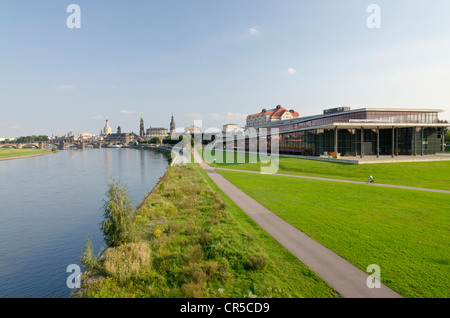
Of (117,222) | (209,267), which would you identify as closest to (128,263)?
(117,222)

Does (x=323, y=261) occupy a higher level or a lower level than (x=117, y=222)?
lower

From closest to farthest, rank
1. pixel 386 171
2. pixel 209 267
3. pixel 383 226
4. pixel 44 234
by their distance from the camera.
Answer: pixel 209 267
pixel 383 226
pixel 44 234
pixel 386 171

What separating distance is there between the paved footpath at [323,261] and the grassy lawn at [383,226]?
0.45 meters

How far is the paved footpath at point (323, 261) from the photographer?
7.88 meters

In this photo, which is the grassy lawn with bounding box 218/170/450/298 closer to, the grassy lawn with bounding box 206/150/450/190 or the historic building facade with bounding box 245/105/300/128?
the grassy lawn with bounding box 206/150/450/190

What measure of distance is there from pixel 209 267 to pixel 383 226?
36.0 feet

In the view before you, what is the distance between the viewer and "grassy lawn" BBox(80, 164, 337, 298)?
798 centimetres

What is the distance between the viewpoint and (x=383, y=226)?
13.7 m

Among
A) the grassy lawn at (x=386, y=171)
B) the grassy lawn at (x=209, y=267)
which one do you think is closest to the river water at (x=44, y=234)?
the grassy lawn at (x=209, y=267)

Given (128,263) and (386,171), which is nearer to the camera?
(128,263)

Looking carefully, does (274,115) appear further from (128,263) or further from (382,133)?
(128,263)

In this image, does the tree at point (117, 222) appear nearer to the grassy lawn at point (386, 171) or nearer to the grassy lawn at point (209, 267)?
the grassy lawn at point (209, 267)
